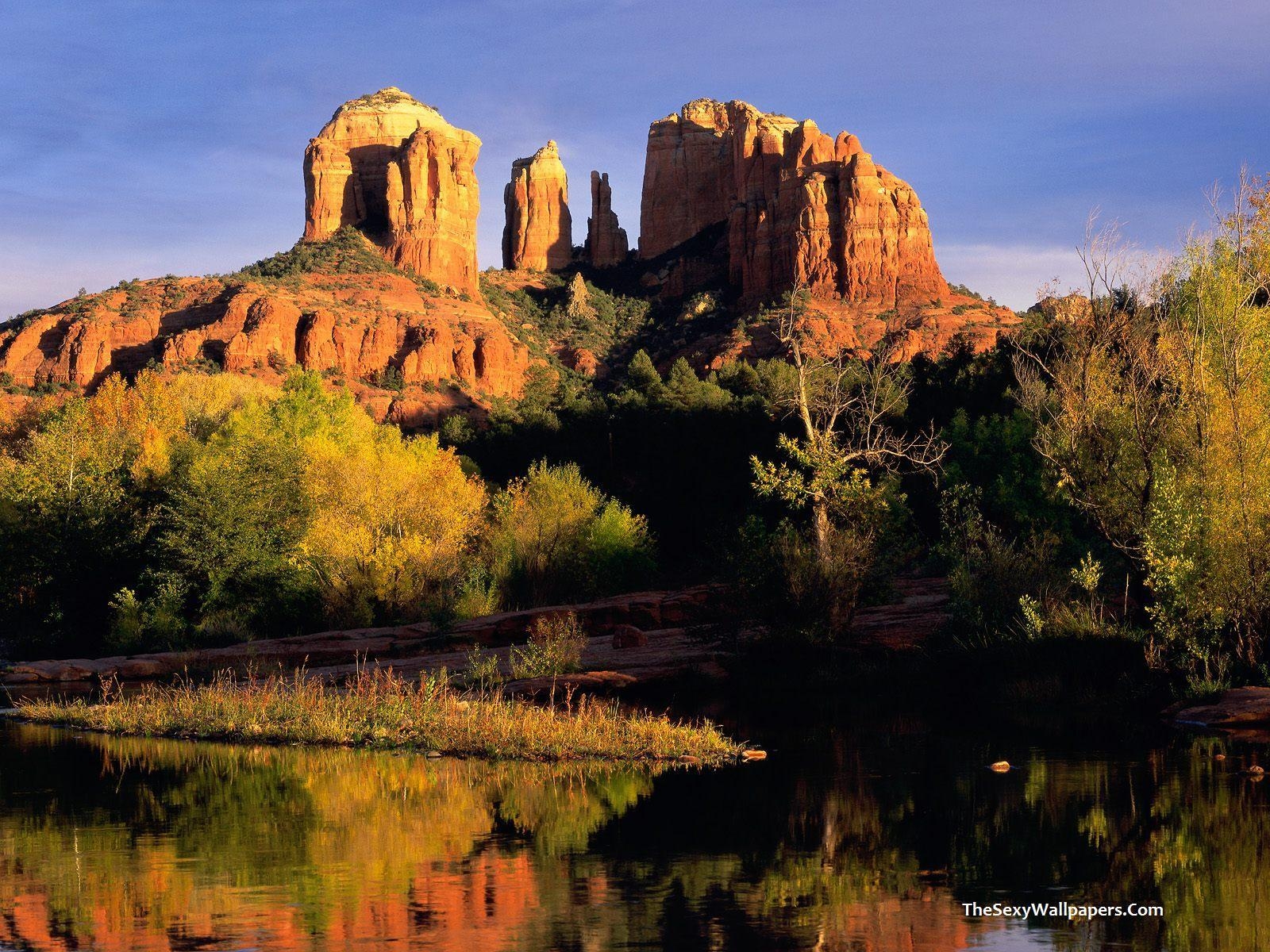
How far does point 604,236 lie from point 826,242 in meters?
37.5

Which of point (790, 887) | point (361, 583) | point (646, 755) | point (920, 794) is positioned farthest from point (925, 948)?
point (361, 583)

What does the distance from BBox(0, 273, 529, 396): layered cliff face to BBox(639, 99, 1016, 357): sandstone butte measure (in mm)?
22964

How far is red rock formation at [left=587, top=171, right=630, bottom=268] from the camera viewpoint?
13950 cm

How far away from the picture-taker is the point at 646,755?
54.3ft

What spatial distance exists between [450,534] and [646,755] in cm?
2187

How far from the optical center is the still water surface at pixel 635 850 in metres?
8.62

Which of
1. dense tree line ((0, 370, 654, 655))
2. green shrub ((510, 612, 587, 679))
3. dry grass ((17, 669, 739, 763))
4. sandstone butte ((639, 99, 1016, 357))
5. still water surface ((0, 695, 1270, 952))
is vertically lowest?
still water surface ((0, 695, 1270, 952))

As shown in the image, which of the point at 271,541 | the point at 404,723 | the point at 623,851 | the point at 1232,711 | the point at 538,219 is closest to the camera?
the point at 623,851

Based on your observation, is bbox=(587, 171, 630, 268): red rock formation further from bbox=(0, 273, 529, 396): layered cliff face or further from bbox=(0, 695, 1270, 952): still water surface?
bbox=(0, 695, 1270, 952): still water surface

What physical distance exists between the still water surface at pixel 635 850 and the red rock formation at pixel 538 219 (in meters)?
127

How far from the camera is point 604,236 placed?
14062cm

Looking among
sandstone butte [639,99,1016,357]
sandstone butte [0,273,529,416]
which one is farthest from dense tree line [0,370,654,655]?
sandstone butte [639,99,1016,357]

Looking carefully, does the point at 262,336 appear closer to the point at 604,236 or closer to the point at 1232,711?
the point at 604,236

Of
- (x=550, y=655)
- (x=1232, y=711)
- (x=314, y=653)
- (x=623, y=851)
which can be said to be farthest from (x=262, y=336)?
(x=623, y=851)
